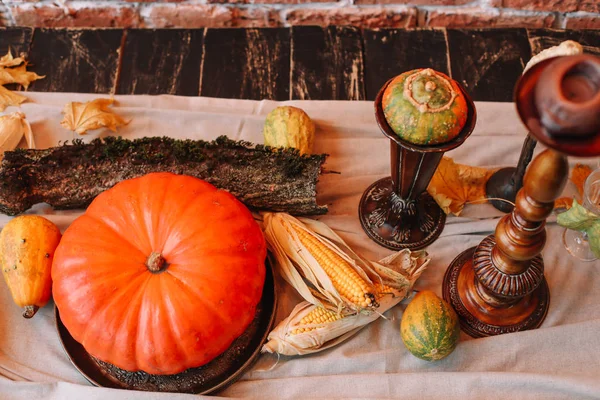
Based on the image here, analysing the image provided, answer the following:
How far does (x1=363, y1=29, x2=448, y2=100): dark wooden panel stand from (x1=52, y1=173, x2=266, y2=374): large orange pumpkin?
872 mm

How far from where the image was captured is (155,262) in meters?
1.26

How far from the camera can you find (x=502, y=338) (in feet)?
4.62

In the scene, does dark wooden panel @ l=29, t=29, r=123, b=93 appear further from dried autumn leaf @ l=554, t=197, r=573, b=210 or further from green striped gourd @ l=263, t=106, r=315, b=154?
dried autumn leaf @ l=554, t=197, r=573, b=210

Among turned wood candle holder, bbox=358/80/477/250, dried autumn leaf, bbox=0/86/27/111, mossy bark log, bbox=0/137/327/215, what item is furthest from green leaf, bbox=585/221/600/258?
dried autumn leaf, bbox=0/86/27/111

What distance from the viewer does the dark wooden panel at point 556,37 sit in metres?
2.03

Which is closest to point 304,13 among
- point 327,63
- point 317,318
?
point 327,63

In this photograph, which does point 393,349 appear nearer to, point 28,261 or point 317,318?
point 317,318

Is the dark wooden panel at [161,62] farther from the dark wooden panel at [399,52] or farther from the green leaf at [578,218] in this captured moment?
the green leaf at [578,218]

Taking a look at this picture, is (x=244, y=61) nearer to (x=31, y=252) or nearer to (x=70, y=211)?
(x=70, y=211)

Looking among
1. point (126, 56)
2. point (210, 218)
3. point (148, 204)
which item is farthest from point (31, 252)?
point (126, 56)

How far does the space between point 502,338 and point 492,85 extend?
2.98 ft

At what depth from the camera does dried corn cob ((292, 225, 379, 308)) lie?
1.37 m

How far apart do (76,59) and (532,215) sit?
1629 mm

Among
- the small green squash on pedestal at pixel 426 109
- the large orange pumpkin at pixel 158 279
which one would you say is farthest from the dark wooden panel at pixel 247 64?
the small green squash on pedestal at pixel 426 109
